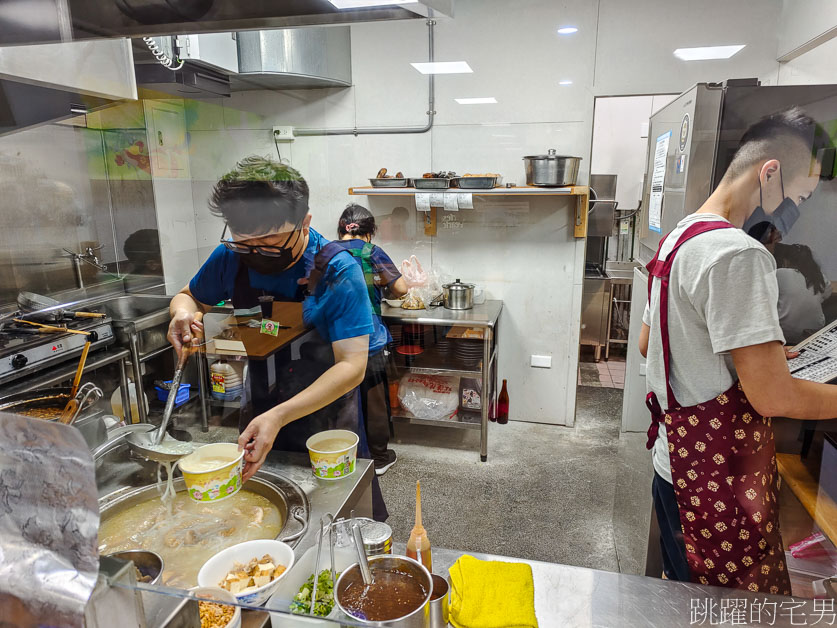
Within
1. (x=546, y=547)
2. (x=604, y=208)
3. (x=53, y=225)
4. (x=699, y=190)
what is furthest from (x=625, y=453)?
(x=53, y=225)

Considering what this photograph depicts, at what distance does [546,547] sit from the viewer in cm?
126

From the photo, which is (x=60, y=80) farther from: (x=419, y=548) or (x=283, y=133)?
(x=419, y=548)

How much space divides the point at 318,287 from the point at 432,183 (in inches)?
13.1

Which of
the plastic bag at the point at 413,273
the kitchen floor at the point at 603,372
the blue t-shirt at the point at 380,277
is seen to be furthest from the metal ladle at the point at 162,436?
the kitchen floor at the point at 603,372

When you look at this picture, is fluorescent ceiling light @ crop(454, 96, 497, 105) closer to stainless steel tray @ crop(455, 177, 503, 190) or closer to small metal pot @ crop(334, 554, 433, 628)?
stainless steel tray @ crop(455, 177, 503, 190)

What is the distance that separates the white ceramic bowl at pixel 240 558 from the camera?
560 mm

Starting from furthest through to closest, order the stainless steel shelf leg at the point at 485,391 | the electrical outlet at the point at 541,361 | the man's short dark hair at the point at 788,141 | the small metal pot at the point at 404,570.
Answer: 1. the electrical outlet at the point at 541,361
2. the stainless steel shelf leg at the point at 485,391
3. the man's short dark hair at the point at 788,141
4. the small metal pot at the point at 404,570

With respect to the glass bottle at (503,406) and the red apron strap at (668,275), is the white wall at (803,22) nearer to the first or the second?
the red apron strap at (668,275)

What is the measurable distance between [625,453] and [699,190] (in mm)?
759

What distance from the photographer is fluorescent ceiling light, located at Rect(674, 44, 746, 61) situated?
765 mm

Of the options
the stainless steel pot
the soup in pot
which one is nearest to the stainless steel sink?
the soup in pot

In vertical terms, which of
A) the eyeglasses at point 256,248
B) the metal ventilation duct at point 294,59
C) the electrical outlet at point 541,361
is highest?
the metal ventilation duct at point 294,59

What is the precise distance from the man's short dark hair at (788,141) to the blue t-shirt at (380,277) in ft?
1.78

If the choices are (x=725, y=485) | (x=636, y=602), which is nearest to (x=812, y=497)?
(x=725, y=485)
